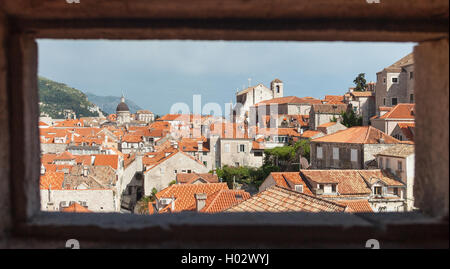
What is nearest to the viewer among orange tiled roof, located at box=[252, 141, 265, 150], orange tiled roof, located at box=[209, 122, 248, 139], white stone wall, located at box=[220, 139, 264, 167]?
white stone wall, located at box=[220, 139, 264, 167]

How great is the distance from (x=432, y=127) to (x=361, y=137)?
1194 inches

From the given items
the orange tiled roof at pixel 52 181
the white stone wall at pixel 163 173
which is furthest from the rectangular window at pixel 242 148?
the orange tiled roof at pixel 52 181

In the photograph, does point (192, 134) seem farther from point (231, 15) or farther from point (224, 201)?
point (231, 15)

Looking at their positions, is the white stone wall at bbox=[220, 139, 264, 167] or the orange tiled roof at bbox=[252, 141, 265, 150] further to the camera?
the orange tiled roof at bbox=[252, 141, 265, 150]

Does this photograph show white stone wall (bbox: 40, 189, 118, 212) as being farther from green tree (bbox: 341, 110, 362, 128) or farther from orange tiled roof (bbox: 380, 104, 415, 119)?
green tree (bbox: 341, 110, 362, 128)

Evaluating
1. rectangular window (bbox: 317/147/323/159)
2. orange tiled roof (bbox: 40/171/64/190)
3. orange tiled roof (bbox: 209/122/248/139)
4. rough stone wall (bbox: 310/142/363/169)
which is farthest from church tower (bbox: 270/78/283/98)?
orange tiled roof (bbox: 40/171/64/190)

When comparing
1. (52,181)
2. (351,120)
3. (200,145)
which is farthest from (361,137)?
(52,181)

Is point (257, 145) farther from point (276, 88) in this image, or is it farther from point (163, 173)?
point (276, 88)

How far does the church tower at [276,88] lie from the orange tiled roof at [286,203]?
69.9 meters

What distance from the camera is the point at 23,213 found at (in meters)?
2.14

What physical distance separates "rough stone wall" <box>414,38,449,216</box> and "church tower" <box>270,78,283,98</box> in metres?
79.9

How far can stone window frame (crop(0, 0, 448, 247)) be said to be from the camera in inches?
81.7

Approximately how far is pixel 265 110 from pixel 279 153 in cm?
2991

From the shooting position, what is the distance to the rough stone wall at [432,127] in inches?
82.4
